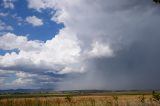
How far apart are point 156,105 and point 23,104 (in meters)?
16.4

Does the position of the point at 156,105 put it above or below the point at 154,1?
below

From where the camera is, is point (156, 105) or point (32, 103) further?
point (32, 103)

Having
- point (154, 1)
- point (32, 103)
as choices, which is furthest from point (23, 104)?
point (154, 1)

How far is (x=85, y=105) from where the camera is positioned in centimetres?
3578

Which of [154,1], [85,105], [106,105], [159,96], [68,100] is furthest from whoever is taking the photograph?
[68,100]

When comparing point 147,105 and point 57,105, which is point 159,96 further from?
point 57,105

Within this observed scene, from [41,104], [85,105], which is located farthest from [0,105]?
[85,105]

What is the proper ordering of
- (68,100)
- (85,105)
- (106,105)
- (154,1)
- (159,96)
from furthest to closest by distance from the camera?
(68,100)
(85,105)
(106,105)
(159,96)
(154,1)

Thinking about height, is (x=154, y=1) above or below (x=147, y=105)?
above

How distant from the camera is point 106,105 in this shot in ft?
109

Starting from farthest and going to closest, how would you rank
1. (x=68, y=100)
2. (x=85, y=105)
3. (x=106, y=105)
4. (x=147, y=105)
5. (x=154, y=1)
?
1. (x=68, y=100)
2. (x=85, y=105)
3. (x=106, y=105)
4. (x=147, y=105)
5. (x=154, y=1)

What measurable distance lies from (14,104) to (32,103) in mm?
2194

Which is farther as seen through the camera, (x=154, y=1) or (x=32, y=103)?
(x=32, y=103)

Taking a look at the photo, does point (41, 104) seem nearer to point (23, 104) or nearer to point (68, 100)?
point (23, 104)
